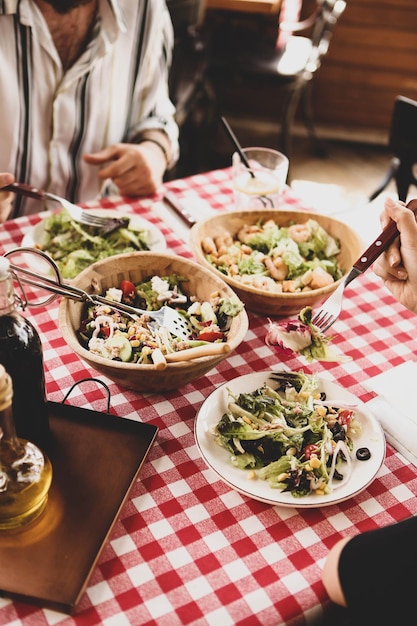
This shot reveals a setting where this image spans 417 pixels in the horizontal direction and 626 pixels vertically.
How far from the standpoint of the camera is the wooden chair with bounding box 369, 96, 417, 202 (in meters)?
2.42

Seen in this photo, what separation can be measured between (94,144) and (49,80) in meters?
0.29

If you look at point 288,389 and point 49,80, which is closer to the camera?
point 288,389

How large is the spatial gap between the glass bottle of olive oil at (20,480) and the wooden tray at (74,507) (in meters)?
0.03

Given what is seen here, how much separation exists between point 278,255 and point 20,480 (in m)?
0.94

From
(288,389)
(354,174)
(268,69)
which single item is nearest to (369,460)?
(288,389)

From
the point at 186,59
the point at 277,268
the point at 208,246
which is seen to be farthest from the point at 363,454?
the point at 186,59

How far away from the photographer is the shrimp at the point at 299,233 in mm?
1741

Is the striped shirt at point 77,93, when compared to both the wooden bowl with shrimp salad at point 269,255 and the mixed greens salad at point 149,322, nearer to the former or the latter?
the wooden bowl with shrimp salad at point 269,255

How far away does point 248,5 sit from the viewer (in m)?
3.79

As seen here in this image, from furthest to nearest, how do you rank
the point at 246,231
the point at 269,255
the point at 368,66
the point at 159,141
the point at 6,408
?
the point at 368,66, the point at 159,141, the point at 246,231, the point at 269,255, the point at 6,408

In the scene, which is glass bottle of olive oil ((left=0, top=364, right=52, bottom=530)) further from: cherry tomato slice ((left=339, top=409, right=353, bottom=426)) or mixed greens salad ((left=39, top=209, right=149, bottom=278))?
mixed greens salad ((left=39, top=209, right=149, bottom=278))

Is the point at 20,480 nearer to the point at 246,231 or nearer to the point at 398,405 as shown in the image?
the point at 398,405

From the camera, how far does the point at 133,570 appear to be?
1.01 metres

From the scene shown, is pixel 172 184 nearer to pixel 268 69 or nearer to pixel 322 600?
pixel 322 600
